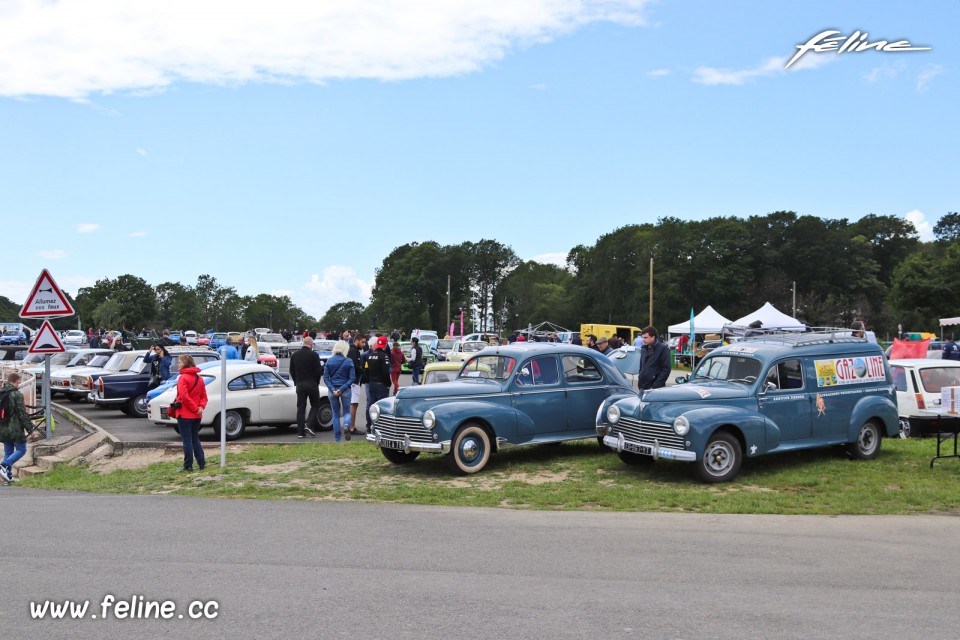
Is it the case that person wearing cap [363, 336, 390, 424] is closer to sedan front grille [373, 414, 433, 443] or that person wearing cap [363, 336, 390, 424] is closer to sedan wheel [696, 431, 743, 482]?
sedan front grille [373, 414, 433, 443]

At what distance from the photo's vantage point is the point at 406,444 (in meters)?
11.1

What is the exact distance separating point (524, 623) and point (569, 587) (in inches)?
36.8

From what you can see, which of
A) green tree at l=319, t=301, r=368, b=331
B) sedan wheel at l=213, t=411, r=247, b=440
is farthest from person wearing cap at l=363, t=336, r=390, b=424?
green tree at l=319, t=301, r=368, b=331

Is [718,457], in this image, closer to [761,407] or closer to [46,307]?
[761,407]

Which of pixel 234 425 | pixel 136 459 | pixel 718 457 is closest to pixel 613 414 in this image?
pixel 718 457

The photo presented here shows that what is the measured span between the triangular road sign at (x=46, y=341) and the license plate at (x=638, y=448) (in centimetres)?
1097

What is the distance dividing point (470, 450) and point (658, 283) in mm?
81846

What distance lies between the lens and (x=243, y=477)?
37.6 ft

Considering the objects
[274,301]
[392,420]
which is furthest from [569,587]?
[274,301]

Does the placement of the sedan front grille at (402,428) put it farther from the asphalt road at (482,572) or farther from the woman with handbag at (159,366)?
the woman with handbag at (159,366)

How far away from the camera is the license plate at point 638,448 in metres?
10.3

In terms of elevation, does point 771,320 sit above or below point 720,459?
above

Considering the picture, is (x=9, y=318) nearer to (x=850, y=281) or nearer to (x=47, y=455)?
(x=850, y=281)

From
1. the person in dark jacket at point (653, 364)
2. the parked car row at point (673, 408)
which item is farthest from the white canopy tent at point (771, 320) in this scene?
the parked car row at point (673, 408)
